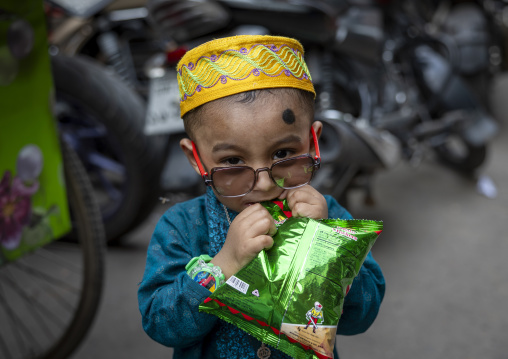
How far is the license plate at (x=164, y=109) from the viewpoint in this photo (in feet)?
8.04

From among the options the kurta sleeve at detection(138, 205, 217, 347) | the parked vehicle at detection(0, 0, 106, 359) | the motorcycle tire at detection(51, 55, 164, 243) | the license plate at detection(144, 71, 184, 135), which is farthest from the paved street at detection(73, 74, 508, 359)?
the kurta sleeve at detection(138, 205, 217, 347)

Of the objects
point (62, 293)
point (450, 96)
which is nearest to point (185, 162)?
point (62, 293)

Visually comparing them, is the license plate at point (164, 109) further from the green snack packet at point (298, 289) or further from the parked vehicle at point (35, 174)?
the green snack packet at point (298, 289)

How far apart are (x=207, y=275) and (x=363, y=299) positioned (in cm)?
32

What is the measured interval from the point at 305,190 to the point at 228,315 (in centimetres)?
27

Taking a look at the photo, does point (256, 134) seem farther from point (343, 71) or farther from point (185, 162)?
point (343, 71)

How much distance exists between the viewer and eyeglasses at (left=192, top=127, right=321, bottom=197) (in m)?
0.99

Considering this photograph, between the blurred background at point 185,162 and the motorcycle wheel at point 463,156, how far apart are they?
12mm

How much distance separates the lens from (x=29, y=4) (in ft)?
5.32

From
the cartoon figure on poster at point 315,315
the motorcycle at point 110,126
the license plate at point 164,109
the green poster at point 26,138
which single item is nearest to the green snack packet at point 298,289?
the cartoon figure on poster at point 315,315

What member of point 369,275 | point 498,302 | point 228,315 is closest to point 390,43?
point 498,302

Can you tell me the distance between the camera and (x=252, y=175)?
990 millimetres

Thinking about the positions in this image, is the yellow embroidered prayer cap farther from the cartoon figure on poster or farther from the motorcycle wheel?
the motorcycle wheel

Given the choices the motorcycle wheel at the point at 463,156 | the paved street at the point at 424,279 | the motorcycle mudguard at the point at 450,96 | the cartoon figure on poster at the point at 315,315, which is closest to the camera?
the cartoon figure on poster at the point at 315,315
